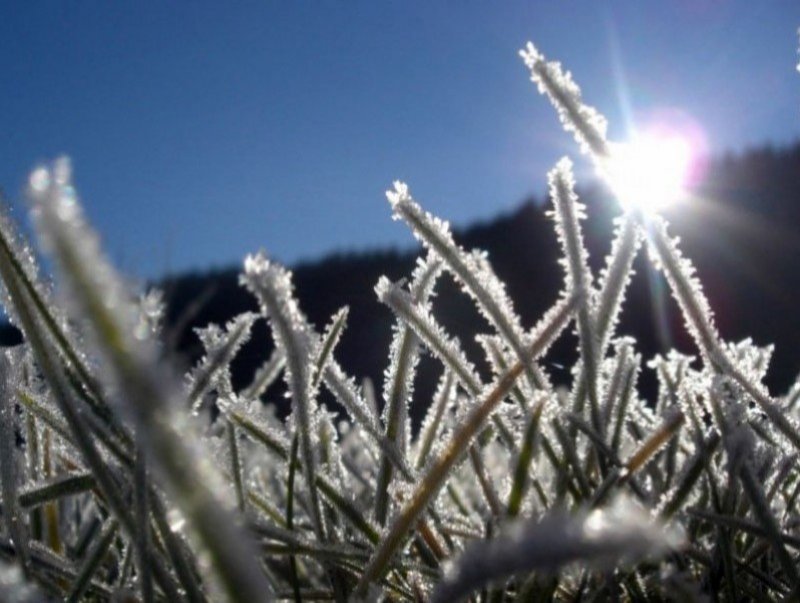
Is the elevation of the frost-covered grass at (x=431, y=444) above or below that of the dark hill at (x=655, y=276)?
below

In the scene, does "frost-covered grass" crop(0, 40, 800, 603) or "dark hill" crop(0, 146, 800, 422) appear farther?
"dark hill" crop(0, 146, 800, 422)

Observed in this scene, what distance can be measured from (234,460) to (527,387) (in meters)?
0.18

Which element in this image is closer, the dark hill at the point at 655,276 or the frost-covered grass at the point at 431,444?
the frost-covered grass at the point at 431,444

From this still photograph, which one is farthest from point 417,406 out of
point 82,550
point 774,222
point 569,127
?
point 569,127

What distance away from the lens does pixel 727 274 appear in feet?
10.5

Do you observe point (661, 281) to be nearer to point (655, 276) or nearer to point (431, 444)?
point (655, 276)

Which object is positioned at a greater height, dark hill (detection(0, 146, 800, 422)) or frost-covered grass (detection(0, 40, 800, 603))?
dark hill (detection(0, 146, 800, 422))

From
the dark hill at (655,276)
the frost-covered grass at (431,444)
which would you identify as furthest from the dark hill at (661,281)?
the frost-covered grass at (431,444)

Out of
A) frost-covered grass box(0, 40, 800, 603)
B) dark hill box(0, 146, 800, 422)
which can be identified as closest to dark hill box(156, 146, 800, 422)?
dark hill box(0, 146, 800, 422)

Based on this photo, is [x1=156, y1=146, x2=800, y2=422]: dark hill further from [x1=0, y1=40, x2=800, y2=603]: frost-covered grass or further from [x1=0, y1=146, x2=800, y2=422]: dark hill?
A: [x1=0, y1=40, x2=800, y2=603]: frost-covered grass

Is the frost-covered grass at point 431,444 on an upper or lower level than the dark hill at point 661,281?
lower

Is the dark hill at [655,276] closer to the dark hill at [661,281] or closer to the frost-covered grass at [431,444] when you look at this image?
the dark hill at [661,281]

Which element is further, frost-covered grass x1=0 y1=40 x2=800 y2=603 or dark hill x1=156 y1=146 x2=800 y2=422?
dark hill x1=156 y1=146 x2=800 y2=422

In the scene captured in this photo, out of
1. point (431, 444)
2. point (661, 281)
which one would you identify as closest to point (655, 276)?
point (661, 281)
